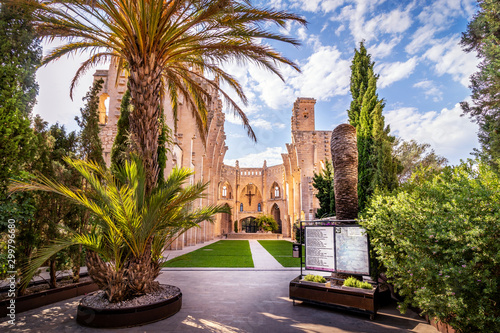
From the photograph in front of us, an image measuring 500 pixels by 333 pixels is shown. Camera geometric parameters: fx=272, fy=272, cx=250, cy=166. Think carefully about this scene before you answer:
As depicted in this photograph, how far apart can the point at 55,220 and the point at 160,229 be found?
2.72 m

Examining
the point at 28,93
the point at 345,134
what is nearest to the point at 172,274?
the point at 28,93

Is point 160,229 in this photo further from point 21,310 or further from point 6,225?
point 21,310

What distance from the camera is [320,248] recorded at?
6.30 meters

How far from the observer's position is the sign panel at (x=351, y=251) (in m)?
5.70

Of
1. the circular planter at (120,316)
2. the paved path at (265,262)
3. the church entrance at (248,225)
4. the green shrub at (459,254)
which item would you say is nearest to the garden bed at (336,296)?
the green shrub at (459,254)

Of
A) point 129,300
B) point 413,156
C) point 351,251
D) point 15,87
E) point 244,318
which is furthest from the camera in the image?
point 413,156

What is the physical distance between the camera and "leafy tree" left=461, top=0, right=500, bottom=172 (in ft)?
32.5

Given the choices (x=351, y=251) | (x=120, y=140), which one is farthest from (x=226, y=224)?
(x=351, y=251)

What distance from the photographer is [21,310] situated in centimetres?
513

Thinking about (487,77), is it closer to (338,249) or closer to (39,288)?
(338,249)

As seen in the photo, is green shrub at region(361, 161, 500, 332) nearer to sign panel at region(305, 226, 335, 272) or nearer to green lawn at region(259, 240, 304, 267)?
sign panel at region(305, 226, 335, 272)

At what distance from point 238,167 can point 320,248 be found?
1449 inches

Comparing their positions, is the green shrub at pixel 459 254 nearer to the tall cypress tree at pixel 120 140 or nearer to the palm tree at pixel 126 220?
the palm tree at pixel 126 220

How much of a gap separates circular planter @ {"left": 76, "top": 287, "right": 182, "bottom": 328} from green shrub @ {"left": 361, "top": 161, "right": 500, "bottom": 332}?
4.10 metres
